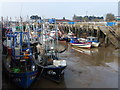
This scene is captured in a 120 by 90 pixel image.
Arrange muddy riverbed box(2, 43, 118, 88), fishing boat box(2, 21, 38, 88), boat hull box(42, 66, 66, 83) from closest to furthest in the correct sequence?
1. fishing boat box(2, 21, 38, 88)
2. muddy riverbed box(2, 43, 118, 88)
3. boat hull box(42, 66, 66, 83)

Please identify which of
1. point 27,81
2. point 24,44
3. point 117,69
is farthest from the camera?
point 24,44

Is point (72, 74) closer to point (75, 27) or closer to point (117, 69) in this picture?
point (117, 69)

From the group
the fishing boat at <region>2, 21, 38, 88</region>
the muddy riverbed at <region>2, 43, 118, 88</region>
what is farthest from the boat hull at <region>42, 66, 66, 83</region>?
the fishing boat at <region>2, 21, 38, 88</region>

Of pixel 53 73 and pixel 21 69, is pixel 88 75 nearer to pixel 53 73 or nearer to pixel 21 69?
pixel 53 73

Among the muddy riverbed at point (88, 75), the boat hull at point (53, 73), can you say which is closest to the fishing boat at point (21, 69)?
the muddy riverbed at point (88, 75)

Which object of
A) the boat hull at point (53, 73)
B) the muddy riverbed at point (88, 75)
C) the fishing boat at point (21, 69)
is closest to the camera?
the fishing boat at point (21, 69)

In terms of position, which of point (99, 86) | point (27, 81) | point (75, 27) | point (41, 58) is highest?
point (75, 27)

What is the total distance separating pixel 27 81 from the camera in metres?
11.3

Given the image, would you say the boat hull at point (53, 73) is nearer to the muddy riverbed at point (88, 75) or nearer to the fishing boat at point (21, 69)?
the muddy riverbed at point (88, 75)

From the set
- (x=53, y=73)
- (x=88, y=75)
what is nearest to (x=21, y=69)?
(x=53, y=73)

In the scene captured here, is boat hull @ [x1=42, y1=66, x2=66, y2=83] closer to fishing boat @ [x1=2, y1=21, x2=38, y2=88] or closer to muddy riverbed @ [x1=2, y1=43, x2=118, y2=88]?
muddy riverbed @ [x1=2, y1=43, x2=118, y2=88]

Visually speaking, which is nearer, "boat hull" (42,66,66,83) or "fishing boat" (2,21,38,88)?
"fishing boat" (2,21,38,88)

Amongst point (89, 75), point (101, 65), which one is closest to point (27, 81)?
point (89, 75)

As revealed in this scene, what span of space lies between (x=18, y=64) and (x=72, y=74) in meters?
5.16
